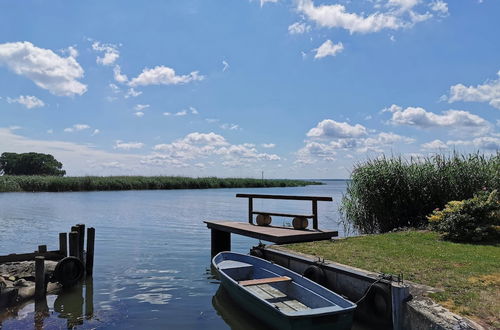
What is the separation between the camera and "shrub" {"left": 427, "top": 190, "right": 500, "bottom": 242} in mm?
11516

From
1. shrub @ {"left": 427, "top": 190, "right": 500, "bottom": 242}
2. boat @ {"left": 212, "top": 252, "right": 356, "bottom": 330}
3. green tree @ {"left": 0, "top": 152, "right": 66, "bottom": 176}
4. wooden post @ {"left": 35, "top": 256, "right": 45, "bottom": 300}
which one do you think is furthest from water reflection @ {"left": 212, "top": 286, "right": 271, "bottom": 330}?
green tree @ {"left": 0, "top": 152, "right": 66, "bottom": 176}

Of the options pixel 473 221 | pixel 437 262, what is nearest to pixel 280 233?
pixel 437 262

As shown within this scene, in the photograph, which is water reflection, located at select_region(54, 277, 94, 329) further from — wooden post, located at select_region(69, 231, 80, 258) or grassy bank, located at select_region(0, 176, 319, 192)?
grassy bank, located at select_region(0, 176, 319, 192)

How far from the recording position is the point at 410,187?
52.1 ft

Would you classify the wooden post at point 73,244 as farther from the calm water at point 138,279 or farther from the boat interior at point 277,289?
the boat interior at point 277,289

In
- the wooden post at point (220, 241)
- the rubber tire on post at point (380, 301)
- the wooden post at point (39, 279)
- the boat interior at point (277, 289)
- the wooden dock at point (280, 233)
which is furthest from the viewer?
the wooden post at point (220, 241)

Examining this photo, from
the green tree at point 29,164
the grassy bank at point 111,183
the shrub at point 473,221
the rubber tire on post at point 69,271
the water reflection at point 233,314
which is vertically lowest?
the water reflection at point 233,314

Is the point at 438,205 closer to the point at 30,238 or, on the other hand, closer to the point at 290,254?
the point at 290,254

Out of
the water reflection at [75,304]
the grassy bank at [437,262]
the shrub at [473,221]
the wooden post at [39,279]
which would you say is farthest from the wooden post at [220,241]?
the shrub at [473,221]

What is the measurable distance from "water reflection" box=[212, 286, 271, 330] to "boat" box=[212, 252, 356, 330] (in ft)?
0.87

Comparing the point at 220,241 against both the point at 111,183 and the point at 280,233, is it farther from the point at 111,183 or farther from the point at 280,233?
the point at 111,183

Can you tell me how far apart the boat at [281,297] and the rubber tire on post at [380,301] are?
782 millimetres

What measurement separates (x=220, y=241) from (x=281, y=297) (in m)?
7.15

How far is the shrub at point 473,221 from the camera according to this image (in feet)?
37.8
